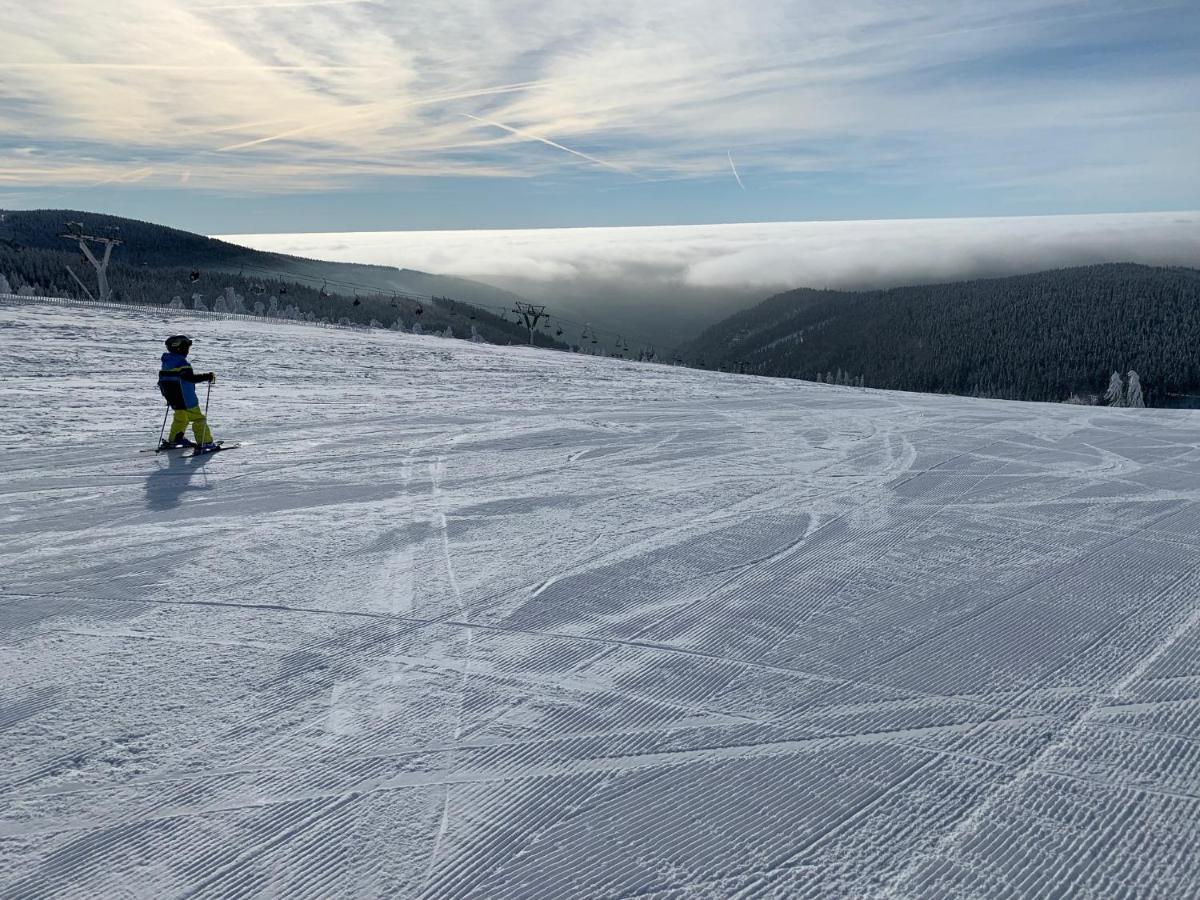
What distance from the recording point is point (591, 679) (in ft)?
12.5

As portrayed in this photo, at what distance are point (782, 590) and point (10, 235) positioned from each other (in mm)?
225888

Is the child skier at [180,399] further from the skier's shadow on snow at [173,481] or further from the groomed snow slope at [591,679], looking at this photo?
the groomed snow slope at [591,679]

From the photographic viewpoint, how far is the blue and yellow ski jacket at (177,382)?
8.95 metres

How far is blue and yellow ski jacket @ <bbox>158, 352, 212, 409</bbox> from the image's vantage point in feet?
29.4

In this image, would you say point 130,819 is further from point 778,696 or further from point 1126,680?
point 1126,680

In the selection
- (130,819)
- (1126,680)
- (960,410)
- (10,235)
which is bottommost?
(130,819)

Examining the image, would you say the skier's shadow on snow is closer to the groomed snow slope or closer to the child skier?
the groomed snow slope

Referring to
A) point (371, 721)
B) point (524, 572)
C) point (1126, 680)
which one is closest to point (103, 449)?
point (524, 572)

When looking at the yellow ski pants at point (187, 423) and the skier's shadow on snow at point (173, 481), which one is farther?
the yellow ski pants at point (187, 423)

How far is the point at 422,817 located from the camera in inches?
110

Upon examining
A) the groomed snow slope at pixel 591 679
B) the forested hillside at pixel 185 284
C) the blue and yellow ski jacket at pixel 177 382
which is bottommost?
the groomed snow slope at pixel 591 679

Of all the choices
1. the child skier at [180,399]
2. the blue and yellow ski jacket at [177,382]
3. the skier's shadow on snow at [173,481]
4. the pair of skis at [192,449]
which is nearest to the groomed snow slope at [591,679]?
the skier's shadow on snow at [173,481]

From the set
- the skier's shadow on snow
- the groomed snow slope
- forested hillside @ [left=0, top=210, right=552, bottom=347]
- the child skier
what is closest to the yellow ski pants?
the child skier

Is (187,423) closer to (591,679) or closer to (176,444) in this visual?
(176,444)
